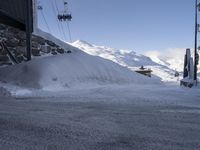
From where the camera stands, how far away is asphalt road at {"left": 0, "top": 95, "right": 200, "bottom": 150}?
405 cm

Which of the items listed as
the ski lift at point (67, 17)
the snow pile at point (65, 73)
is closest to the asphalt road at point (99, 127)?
the snow pile at point (65, 73)

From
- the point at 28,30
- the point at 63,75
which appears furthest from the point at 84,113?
→ the point at 28,30

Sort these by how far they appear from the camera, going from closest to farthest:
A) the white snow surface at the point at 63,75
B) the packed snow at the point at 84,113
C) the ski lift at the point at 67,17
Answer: the packed snow at the point at 84,113 < the white snow surface at the point at 63,75 < the ski lift at the point at 67,17

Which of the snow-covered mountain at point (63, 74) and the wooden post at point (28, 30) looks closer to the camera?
the snow-covered mountain at point (63, 74)

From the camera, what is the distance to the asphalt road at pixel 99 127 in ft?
13.3

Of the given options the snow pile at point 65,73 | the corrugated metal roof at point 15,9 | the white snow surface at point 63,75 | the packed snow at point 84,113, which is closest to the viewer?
the packed snow at point 84,113

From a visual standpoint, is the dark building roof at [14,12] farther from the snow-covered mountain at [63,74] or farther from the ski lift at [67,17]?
the ski lift at [67,17]

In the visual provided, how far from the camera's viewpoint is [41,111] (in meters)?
6.38

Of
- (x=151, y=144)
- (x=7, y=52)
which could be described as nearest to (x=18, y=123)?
(x=151, y=144)

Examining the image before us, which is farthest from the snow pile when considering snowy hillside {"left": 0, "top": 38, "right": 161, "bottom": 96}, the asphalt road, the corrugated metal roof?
the asphalt road

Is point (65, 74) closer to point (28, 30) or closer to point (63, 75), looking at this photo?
point (63, 75)

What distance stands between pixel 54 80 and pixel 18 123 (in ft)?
19.4

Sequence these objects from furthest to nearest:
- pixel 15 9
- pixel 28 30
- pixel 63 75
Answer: pixel 15 9 → pixel 28 30 → pixel 63 75

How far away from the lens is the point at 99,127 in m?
4.94
